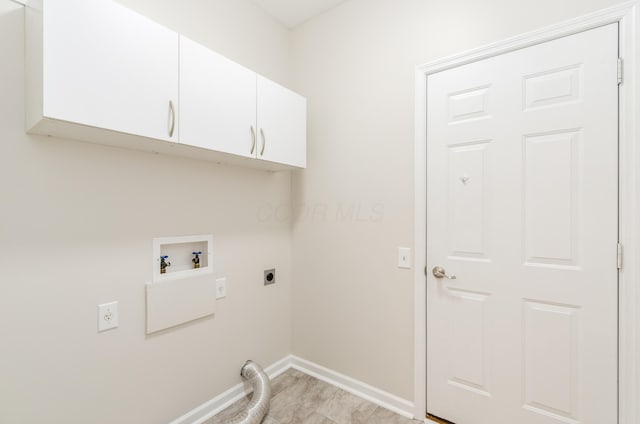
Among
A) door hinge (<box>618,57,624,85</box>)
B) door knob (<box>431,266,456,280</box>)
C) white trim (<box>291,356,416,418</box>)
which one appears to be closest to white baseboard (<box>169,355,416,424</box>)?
white trim (<box>291,356,416,418</box>)

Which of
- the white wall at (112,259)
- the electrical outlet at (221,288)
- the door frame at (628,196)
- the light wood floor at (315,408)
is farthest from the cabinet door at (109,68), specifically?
the door frame at (628,196)

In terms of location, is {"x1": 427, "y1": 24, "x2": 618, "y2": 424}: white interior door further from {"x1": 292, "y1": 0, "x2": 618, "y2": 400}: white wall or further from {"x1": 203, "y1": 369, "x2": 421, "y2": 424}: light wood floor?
{"x1": 203, "y1": 369, "x2": 421, "y2": 424}: light wood floor

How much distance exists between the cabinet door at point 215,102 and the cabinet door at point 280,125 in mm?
73

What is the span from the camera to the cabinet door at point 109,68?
41.6 inches

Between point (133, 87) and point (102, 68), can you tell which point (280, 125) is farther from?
point (102, 68)

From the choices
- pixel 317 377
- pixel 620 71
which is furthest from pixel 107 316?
pixel 620 71

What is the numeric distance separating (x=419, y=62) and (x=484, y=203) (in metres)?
0.94

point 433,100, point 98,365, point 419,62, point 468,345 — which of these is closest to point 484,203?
point 433,100

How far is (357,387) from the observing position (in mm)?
2092

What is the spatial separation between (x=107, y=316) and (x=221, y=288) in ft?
2.11

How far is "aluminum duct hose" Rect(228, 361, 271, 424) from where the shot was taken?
5.57ft

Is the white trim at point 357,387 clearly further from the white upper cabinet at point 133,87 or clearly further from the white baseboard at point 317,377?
the white upper cabinet at point 133,87

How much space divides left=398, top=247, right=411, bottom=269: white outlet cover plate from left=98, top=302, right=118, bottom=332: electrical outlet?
1.61 metres

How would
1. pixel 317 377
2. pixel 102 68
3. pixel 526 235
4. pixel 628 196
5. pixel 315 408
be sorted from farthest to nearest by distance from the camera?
pixel 317 377, pixel 315 408, pixel 526 235, pixel 628 196, pixel 102 68
